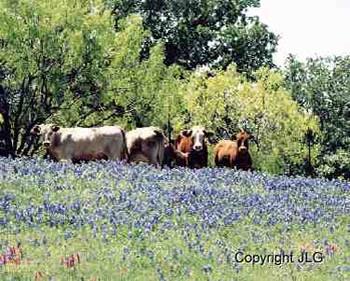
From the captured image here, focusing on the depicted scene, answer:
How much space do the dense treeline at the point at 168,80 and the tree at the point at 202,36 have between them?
7 centimetres

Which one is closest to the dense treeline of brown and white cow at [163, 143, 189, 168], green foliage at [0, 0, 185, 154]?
green foliage at [0, 0, 185, 154]

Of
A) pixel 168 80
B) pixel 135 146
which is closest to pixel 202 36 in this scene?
pixel 168 80

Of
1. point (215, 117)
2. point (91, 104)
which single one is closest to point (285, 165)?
point (215, 117)

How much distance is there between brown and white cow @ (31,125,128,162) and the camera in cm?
2320

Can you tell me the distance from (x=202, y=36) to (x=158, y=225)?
153 ft

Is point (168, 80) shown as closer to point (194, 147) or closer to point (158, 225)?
point (194, 147)

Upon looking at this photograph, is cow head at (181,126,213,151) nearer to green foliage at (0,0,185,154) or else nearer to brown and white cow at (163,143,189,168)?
brown and white cow at (163,143,189,168)

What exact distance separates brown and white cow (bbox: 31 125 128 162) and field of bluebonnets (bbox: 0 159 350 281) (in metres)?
7.19

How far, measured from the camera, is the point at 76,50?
33.7m

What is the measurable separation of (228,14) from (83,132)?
3792 cm

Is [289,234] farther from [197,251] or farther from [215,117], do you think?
[215,117]

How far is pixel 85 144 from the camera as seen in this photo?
23.2 m

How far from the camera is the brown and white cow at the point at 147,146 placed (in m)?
24.8

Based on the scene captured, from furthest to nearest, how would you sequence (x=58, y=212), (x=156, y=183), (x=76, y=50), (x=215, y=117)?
(x=215, y=117) < (x=76, y=50) < (x=156, y=183) < (x=58, y=212)
